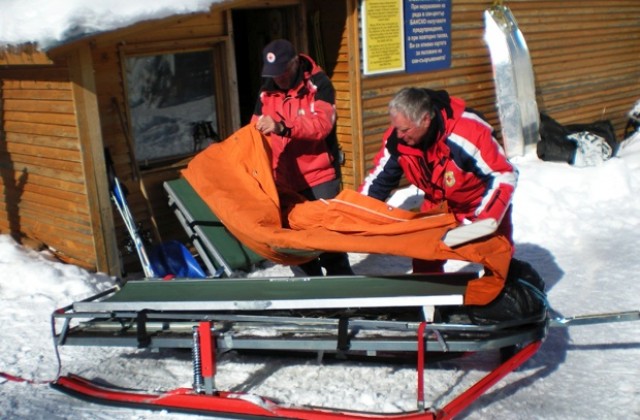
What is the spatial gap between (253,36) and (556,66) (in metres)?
4.97

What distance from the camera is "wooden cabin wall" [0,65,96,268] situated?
244 inches

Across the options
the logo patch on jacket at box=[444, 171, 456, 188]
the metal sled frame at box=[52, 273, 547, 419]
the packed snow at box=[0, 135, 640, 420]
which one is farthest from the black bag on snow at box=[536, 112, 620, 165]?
the metal sled frame at box=[52, 273, 547, 419]

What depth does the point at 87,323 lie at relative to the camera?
4.63m

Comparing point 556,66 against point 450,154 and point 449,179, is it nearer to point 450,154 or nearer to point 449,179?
point 449,179

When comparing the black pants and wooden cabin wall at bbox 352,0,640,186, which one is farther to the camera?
wooden cabin wall at bbox 352,0,640,186

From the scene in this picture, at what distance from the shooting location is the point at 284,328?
4.23 m

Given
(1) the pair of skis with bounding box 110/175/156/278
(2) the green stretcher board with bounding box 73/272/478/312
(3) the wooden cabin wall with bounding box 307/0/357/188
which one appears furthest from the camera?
(3) the wooden cabin wall with bounding box 307/0/357/188

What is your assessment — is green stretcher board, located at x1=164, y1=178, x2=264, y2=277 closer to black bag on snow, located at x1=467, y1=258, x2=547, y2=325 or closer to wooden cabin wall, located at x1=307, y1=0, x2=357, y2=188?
wooden cabin wall, located at x1=307, y1=0, x2=357, y2=188

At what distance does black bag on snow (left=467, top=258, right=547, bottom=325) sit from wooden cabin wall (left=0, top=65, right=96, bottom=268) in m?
3.45

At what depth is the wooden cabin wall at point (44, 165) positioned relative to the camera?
6.19 metres

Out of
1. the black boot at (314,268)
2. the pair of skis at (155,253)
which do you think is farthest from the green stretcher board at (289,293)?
the pair of skis at (155,253)

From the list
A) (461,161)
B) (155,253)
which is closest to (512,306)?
(461,161)

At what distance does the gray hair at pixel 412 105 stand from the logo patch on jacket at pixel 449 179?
0.49m

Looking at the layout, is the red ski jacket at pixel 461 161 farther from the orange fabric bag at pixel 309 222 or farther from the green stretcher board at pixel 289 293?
the green stretcher board at pixel 289 293
